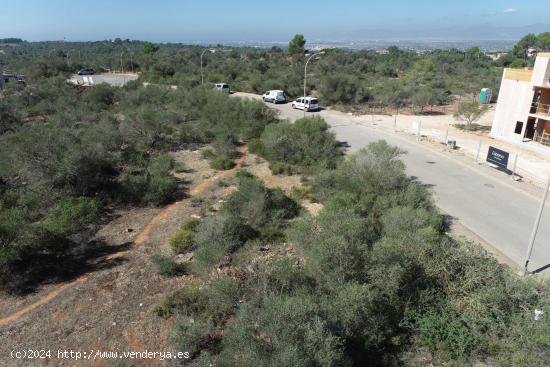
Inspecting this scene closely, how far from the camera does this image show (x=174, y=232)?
12680 millimetres

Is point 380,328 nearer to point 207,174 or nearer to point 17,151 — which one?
point 207,174

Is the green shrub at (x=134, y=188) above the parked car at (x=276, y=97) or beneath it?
beneath

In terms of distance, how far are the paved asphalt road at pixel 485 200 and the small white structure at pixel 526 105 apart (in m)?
7.19

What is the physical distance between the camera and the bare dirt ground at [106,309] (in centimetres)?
789

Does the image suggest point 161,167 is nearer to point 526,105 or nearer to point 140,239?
point 140,239

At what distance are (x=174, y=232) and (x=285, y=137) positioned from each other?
9344 millimetres

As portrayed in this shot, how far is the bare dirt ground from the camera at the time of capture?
25.9ft

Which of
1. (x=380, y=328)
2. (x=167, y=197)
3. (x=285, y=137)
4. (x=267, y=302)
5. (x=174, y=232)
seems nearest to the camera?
(x=267, y=302)

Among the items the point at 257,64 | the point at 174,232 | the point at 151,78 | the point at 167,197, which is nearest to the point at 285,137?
the point at 167,197

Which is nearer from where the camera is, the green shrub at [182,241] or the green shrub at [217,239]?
the green shrub at [217,239]

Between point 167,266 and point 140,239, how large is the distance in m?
2.68

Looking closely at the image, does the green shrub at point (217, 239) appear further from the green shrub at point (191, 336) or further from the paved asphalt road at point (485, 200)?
the paved asphalt road at point (485, 200)

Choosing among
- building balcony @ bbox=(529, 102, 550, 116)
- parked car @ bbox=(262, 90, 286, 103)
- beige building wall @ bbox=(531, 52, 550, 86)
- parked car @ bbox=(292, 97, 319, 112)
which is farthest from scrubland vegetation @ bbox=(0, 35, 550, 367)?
parked car @ bbox=(262, 90, 286, 103)

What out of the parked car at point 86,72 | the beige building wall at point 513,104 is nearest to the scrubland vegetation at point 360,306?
the beige building wall at point 513,104
